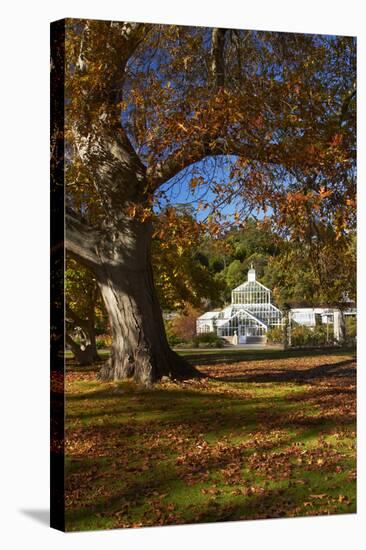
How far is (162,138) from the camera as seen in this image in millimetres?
9695

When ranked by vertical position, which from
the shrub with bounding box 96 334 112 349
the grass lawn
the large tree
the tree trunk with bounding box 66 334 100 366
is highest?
the large tree

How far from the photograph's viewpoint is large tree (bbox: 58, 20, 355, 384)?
373 inches

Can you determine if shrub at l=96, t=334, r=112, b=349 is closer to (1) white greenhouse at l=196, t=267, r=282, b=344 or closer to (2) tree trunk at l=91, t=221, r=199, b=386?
(2) tree trunk at l=91, t=221, r=199, b=386

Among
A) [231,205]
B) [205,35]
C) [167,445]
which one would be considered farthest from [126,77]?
[167,445]

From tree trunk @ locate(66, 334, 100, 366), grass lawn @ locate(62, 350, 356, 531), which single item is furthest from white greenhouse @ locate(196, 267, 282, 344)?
tree trunk @ locate(66, 334, 100, 366)

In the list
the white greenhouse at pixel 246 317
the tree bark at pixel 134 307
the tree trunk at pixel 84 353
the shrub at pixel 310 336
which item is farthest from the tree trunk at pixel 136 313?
the shrub at pixel 310 336

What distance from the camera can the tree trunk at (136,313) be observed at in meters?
9.73

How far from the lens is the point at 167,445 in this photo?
9.47m

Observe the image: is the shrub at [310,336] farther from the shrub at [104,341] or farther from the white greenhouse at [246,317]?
the shrub at [104,341]

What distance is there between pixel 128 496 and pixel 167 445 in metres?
0.60

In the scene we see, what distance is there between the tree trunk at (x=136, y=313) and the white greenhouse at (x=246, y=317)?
44 centimetres

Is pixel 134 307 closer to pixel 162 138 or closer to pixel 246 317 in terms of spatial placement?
pixel 246 317

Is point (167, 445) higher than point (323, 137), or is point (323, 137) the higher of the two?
point (323, 137)

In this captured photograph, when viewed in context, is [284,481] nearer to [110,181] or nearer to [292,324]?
[292,324]
